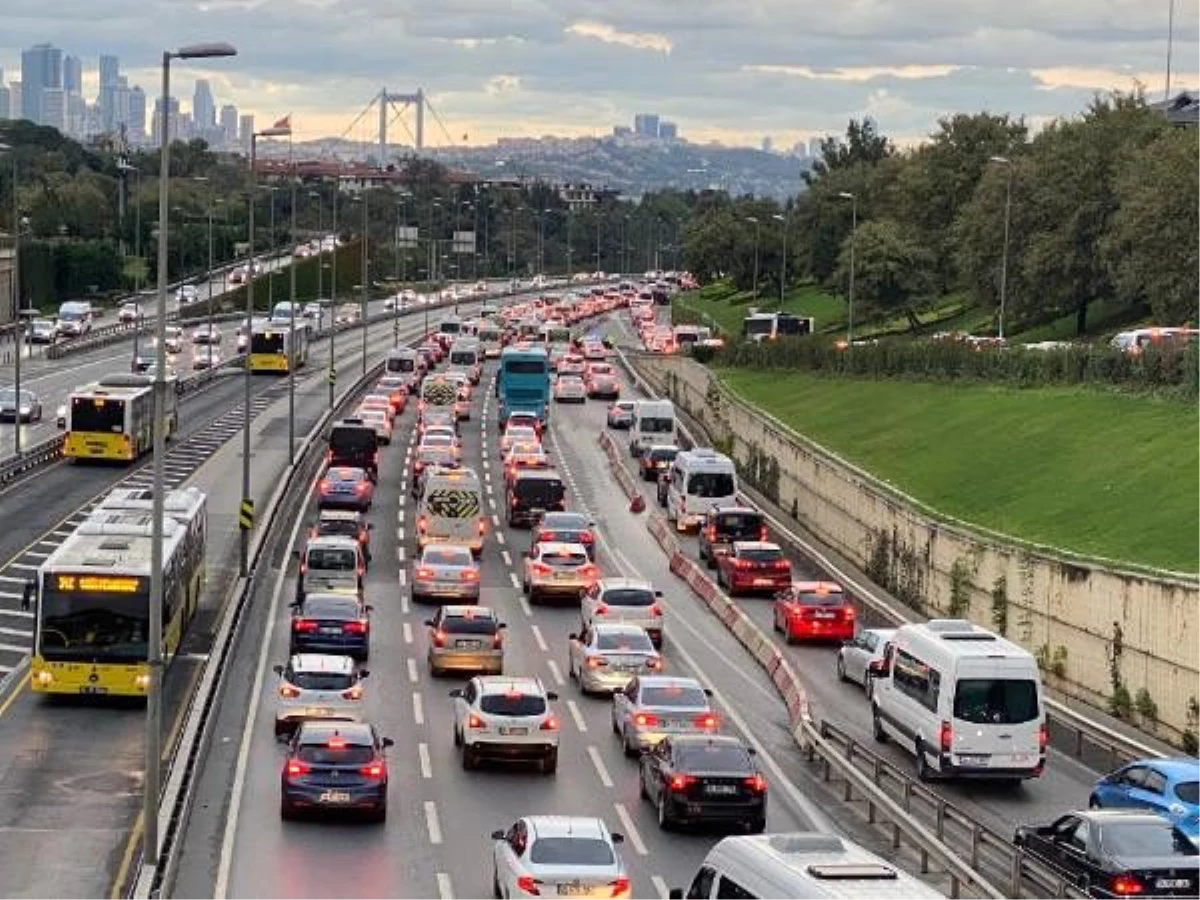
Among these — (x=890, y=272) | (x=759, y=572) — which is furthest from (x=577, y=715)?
(x=890, y=272)

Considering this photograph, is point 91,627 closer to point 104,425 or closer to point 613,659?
point 613,659

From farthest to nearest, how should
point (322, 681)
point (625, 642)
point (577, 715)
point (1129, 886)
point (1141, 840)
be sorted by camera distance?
1. point (625, 642)
2. point (577, 715)
3. point (322, 681)
4. point (1141, 840)
5. point (1129, 886)

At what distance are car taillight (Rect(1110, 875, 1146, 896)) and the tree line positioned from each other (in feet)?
184

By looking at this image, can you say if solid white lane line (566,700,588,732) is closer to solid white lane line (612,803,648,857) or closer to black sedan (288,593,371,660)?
black sedan (288,593,371,660)

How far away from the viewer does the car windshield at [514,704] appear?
36.9 metres

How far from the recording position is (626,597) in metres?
50.1

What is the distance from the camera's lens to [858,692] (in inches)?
1828

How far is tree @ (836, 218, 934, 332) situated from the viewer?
115 m

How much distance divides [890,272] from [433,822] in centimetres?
8421

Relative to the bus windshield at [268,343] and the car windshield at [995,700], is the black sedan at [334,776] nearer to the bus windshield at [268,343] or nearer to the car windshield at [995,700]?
the car windshield at [995,700]

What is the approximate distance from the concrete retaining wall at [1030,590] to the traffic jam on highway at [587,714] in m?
2.15

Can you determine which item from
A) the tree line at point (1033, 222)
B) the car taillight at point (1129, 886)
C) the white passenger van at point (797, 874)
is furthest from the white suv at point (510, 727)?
the tree line at point (1033, 222)

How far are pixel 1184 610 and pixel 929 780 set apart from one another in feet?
17.7

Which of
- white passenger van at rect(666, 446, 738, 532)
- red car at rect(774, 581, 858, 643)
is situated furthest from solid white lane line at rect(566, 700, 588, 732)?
white passenger van at rect(666, 446, 738, 532)
